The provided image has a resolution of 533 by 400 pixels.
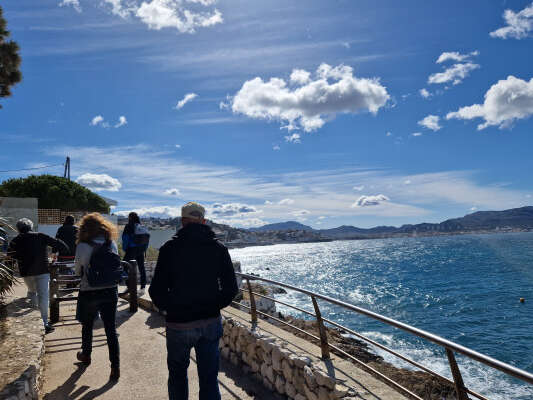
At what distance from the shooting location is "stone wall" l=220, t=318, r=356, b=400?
3615 mm

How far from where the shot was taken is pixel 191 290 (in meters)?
2.79

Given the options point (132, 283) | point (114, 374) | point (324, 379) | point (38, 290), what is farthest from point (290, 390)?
point (132, 283)

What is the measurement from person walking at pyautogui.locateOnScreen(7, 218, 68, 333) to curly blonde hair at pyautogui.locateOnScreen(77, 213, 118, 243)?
1439mm

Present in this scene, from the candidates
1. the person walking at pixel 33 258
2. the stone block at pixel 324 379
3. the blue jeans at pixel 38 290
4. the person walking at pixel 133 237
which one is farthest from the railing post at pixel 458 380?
the person walking at pixel 133 237

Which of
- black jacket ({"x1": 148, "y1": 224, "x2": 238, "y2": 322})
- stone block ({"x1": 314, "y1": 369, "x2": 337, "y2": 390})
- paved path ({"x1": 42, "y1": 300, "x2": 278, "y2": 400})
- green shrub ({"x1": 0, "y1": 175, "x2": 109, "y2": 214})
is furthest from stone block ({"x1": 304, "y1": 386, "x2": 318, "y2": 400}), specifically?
green shrub ({"x1": 0, "y1": 175, "x2": 109, "y2": 214})

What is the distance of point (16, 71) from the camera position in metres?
13.3

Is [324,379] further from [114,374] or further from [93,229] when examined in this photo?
[93,229]

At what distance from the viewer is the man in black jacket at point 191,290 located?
2.79 m

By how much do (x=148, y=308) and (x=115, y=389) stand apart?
145 inches

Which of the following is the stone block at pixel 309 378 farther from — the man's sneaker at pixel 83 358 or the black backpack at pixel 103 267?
the man's sneaker at pixel 83 358

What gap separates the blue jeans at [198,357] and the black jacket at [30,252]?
3162mm

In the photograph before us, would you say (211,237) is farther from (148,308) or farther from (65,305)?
(65,305)

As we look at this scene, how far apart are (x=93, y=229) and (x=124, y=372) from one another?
6.27ft

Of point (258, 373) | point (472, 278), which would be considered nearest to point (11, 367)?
point (258, 373)
